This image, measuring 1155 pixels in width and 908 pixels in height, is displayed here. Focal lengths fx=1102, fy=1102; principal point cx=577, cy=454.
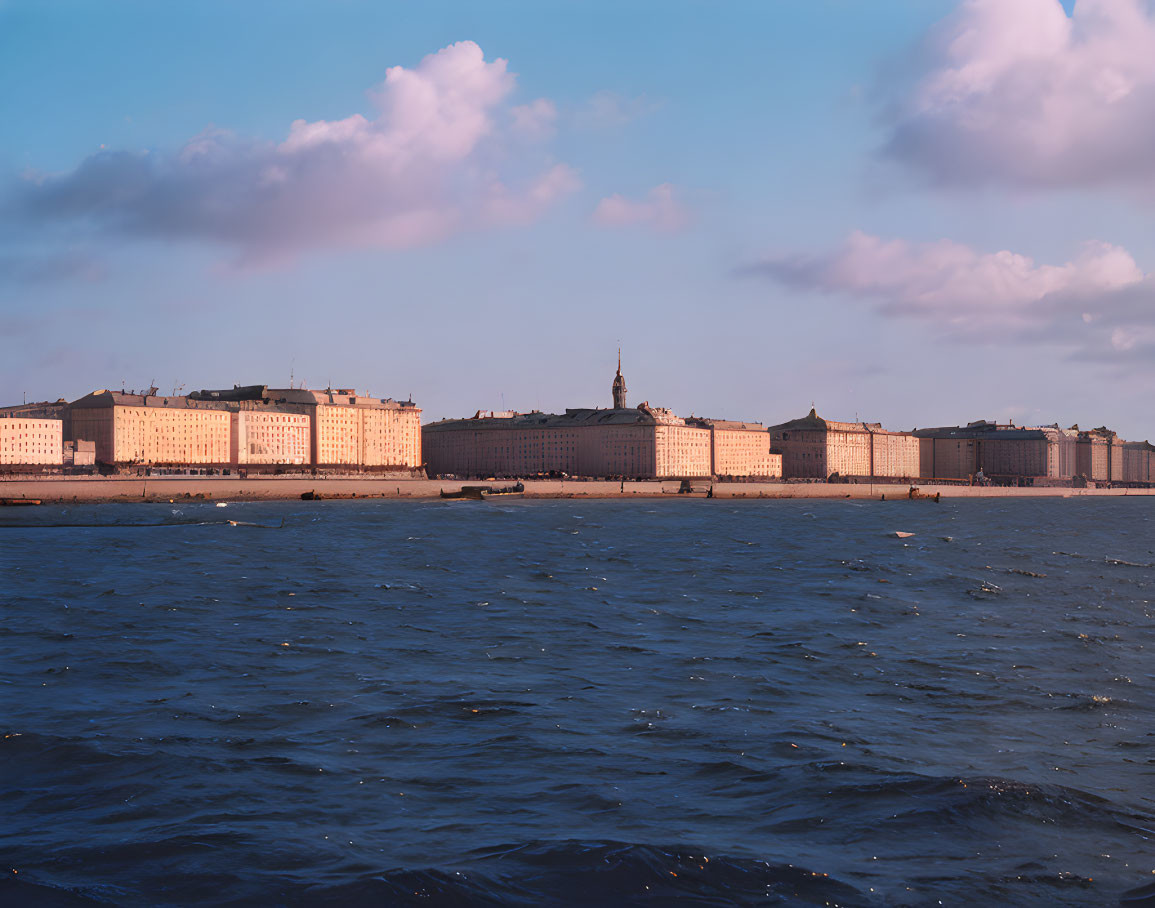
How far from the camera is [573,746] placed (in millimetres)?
12406

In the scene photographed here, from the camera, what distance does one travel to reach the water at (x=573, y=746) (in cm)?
870

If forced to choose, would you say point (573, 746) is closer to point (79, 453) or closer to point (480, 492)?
point (480, 492)

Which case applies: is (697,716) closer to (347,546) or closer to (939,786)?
(939,786)

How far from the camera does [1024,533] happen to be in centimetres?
6344

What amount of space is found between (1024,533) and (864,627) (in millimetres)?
45630

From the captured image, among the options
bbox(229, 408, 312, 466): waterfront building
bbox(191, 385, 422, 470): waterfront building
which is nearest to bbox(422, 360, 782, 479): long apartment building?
bbox(191, 385, 422, 470): waterfront building

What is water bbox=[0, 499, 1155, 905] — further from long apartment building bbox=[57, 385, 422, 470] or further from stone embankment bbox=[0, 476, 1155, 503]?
long apartment building bbox=[57, 385, 422, 470]

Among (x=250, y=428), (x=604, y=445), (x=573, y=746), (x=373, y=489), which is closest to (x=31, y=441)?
(x=250, y=428)

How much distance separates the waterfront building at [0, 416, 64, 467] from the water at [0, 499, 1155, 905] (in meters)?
115

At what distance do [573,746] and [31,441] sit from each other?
138049 mm

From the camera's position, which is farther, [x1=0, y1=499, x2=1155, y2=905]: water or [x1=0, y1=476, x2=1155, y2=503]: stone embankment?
[x1=0, y1=476, x2=1155, y2=503]: stone embankment

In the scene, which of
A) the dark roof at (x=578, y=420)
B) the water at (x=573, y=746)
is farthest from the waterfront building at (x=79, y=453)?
the water at (x=573, y=746)

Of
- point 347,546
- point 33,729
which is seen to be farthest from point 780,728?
point 347,546

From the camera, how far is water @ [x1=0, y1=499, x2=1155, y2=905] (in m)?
8.70
